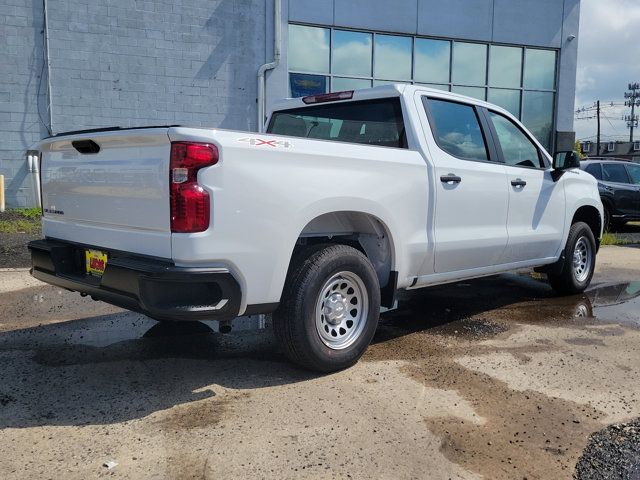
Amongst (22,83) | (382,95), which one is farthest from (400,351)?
(22,83)

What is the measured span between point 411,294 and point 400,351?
90.5 inches

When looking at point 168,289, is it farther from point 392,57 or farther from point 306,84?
point 392,57

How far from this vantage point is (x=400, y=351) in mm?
4590

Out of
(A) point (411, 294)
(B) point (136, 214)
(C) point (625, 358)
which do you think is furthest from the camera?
(A) point (411, 294)

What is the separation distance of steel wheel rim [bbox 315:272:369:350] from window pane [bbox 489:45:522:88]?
14.1m

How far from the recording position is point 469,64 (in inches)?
639

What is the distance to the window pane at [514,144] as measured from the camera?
215 inches

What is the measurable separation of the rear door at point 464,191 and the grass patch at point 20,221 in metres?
8.57

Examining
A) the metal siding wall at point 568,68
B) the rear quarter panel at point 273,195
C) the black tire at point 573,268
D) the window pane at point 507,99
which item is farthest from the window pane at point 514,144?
the metal siding wall at point 568,68

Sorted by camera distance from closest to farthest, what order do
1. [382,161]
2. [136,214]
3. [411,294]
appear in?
1. [136,214]
2. [382,161]
3. [411,294]

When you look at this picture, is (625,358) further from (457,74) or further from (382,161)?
(457,74)

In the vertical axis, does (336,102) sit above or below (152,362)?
above

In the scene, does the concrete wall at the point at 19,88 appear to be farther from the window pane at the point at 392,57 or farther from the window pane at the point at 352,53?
the window pane at the point at 392,57

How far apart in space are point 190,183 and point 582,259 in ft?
17.8
